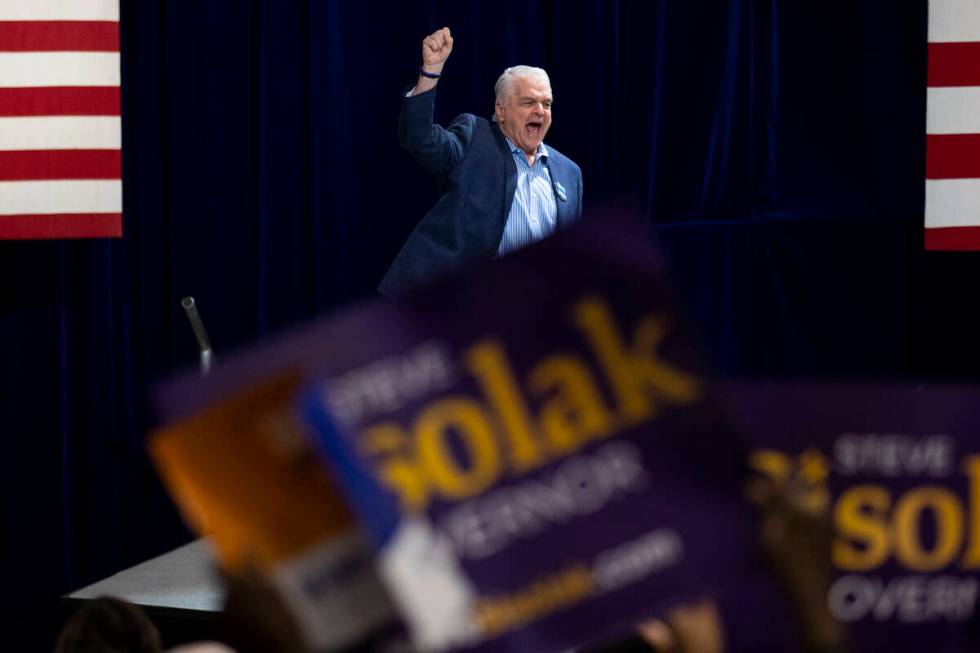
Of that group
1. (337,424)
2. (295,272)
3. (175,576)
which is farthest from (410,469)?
(295,272)

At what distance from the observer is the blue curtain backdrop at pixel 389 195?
5.50m

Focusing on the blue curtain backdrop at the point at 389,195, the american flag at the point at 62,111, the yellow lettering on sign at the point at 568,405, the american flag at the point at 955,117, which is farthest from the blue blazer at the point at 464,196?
the yellow lettering on sign at the point at 568,405

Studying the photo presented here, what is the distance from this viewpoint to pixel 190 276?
6.08 metres

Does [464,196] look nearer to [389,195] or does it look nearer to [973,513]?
[389,195]

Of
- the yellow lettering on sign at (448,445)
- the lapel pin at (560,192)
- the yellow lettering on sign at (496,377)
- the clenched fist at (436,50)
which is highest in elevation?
the clenched fist at (436,50)

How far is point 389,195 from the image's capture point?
5.96 metres

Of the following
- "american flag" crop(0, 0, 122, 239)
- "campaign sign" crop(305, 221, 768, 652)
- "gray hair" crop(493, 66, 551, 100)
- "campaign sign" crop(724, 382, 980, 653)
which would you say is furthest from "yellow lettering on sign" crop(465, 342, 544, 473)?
"american flag" crop(0, 0, 122, 239)

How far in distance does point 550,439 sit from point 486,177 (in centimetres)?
374

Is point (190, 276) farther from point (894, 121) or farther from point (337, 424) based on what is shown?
point (337, 424)

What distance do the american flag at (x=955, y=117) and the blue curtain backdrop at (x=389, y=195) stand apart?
408 millimetres

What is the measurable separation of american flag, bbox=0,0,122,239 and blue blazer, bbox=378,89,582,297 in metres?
1.02

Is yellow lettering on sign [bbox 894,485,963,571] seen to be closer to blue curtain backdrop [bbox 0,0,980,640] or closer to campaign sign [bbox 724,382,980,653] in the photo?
campaign sign [bbox 724,382,980,653]

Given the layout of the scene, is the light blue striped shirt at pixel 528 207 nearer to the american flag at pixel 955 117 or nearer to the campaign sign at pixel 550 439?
the american flag at pixel 955 117

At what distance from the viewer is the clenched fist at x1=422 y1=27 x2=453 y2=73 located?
16.2ft
